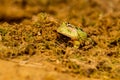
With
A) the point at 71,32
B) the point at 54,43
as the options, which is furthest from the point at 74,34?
the point at 54,43

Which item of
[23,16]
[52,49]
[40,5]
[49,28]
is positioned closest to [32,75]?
[52,49]

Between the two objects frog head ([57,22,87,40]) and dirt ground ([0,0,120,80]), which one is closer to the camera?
dirt ground ([0,0,120,80])

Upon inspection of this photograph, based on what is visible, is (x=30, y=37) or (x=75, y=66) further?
(x=30, y=37)

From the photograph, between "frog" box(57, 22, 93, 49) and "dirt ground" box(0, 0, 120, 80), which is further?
"frog" box(57, 22, 93, 49)

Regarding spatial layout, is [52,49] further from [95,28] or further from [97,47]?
[95,28]

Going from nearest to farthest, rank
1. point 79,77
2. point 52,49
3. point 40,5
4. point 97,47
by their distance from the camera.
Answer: point 79,77
point 52,49
point 97,47
point 40,5

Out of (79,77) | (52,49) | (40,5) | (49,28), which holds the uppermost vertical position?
(40,5)
